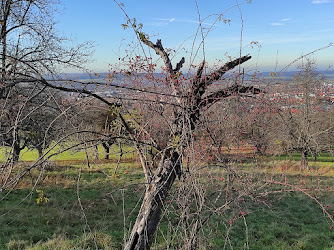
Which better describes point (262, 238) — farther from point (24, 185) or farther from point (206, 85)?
point (24, 185)

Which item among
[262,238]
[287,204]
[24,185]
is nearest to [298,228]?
[262,238]

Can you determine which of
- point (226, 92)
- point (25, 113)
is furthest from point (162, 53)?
point (25, 113)

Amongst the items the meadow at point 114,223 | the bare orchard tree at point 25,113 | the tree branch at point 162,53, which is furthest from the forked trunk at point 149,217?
the tree branch at point 162,53

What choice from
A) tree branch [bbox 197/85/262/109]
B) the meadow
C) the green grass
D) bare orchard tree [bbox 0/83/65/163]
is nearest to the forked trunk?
the meadow

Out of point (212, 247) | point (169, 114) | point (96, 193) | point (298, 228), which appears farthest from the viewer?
point (96, 193)

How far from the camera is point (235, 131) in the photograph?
292 cm

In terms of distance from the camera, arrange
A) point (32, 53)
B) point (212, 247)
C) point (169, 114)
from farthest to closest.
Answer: point (32, 53), point (212, 247), point (169, 114)

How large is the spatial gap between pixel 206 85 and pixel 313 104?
12.6 m

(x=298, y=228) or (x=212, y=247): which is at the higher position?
(x=212, y=247)

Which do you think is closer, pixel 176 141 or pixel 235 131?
pixel 176 141

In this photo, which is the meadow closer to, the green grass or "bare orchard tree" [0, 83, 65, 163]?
the green grass

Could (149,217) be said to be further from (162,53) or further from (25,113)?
(25,113)

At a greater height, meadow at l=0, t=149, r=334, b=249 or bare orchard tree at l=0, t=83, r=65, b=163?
bare orchard tree at l=0, t=83, r=65, b=163

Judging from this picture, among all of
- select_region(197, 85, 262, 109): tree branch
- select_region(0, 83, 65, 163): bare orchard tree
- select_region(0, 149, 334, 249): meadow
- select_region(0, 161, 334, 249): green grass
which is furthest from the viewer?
select_region(0, 161, 334, 249): green grass
